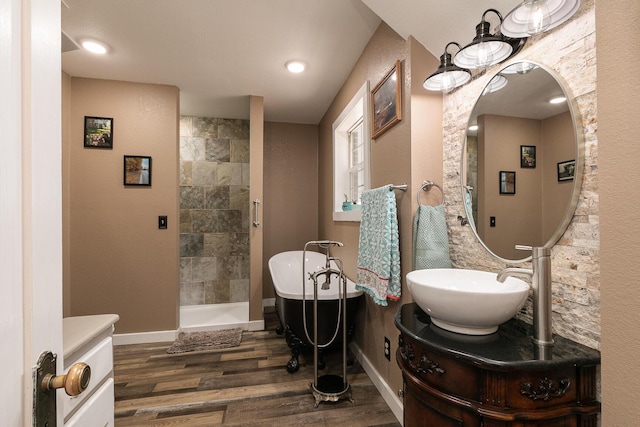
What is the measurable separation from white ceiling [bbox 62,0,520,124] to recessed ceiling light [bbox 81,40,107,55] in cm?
5

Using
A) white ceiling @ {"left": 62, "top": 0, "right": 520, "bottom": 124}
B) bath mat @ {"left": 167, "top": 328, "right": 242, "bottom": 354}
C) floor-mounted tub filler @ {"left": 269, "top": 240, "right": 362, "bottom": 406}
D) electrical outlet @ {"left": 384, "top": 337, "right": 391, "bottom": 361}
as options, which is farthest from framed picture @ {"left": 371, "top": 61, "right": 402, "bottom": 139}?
bath mat @ {"left": 167, "top": 328, "right": 242, "bottom": 354}

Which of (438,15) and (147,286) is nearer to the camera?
(438,15)

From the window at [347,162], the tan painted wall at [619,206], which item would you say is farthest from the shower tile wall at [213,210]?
the tan painted wall at [619,206]

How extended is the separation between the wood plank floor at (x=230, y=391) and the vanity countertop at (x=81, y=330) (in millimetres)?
1133

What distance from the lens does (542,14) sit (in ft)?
3.15

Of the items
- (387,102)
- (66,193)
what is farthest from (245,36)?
(66,193)

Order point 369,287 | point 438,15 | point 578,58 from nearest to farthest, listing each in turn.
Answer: point 578,58 < point 438,15 < point 369,287

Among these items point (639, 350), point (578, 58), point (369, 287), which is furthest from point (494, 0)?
point (369, 287)

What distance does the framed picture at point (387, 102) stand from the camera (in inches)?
68.8

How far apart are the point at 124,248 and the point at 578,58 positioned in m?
3.50

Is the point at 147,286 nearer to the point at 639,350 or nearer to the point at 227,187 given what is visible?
the point at 227,187

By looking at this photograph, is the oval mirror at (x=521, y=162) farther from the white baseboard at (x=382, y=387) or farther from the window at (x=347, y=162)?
the window at (x=347, y=162)

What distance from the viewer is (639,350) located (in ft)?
2.11

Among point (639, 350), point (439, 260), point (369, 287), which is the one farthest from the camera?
point (369, 287)
